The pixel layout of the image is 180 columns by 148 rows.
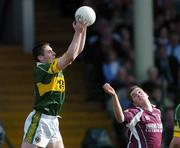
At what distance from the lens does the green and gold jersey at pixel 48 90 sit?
37.6 ft

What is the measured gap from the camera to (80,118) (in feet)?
59.4

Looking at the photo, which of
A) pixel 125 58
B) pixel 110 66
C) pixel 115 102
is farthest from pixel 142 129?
pixel 125 58

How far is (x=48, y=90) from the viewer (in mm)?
11484

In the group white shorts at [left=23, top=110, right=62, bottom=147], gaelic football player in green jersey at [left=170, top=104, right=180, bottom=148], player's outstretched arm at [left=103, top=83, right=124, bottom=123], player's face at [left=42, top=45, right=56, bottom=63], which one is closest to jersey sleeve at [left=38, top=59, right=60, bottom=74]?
player's face at [left=42, top=45, right=56, bottom=63]

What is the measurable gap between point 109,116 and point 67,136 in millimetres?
949

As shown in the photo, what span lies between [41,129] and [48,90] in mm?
470

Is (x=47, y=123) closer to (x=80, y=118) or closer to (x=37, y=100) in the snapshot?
(x=37, y=100)

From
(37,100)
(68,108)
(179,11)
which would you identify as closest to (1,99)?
(68,108)

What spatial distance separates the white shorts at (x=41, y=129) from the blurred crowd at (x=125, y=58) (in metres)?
4.73

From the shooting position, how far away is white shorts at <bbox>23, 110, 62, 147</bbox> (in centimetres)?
1148

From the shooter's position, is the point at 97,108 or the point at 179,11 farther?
the point at 179,11

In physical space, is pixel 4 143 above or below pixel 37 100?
below

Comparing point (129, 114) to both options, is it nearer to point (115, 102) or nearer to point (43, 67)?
point (115, 102)

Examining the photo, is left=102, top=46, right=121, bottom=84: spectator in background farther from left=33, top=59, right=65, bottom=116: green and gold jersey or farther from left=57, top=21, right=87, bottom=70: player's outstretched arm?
left=57, top=21, right=87, bottom=70: player's outstretched arm
